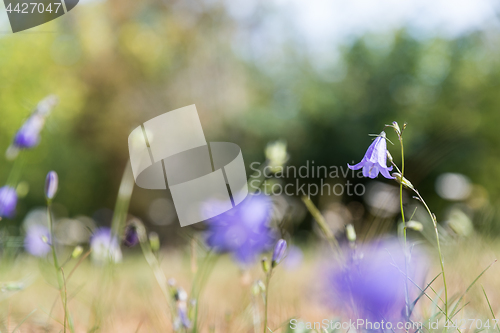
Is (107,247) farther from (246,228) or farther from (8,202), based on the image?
(246,228)

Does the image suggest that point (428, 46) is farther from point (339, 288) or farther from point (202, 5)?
point (339, 288)

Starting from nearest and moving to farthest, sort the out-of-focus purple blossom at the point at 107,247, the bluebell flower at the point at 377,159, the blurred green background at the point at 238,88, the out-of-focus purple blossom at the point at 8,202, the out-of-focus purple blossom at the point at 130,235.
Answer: the bluebell flower at the point at 377,159 → the out-of-focus purple blossom at the point at 107,247 → the out-of-focus purple blossom at the point at 8,202 → the out-of-focus purple blossom at the point at 130,235 → the blurred green background at the point at 238,88

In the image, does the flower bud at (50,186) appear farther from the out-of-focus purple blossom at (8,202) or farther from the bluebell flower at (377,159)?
the bluebell flower at (377,159)

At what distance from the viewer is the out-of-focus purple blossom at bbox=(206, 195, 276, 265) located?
1.29 m

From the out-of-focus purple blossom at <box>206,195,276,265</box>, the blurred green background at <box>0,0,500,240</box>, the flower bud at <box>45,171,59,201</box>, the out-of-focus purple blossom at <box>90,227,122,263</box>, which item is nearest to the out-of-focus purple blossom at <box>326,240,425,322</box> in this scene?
the out-of-focus purple blossom at <box>206,195,276,265</box>

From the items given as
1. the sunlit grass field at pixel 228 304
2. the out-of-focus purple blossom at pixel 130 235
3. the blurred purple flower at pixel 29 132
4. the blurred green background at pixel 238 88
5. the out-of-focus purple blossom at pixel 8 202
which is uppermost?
the blurred purple flower at pixel 29 132

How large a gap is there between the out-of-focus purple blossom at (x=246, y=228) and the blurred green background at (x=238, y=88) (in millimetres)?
→ 6544

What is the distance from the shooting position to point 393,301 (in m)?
1.04

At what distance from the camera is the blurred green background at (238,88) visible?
7523mm

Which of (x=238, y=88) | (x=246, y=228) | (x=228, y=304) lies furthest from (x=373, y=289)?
(x=238, y=88)

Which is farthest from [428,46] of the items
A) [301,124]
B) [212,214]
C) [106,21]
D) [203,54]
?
[212,214]

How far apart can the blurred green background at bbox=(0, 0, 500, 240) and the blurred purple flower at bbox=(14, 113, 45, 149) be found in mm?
6710

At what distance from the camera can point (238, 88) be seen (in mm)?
8875

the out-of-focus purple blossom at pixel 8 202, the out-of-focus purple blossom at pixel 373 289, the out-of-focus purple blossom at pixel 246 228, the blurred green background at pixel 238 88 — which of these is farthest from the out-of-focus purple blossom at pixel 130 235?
the blurred green background at pixel 238 88
